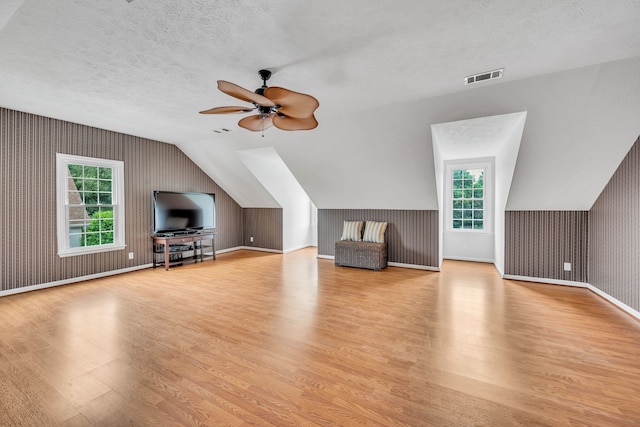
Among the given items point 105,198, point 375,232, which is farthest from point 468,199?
point 105,198

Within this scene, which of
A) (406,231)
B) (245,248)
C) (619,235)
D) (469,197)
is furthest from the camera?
(245,248)

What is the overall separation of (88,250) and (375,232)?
5464mm

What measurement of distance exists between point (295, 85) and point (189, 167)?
4511 mm

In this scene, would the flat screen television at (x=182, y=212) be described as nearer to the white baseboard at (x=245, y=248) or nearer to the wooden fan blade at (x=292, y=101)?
the white baseboard at (x=245, y=248)

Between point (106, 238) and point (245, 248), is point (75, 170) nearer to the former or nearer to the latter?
point (106, 238)

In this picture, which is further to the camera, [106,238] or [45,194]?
[106,238]

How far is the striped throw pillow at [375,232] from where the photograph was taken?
19.0 feet

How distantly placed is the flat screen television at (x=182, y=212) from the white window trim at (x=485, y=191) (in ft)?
19.1

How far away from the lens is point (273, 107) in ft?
8.18

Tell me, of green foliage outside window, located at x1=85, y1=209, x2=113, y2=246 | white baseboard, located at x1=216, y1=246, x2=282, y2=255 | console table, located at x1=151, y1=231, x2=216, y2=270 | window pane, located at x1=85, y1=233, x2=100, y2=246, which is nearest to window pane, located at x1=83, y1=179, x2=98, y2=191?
green foliage outside window, located at x1=85, y1=209, x2=113, y2=246

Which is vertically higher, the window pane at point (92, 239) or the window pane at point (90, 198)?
the window pane at point (90, 198)

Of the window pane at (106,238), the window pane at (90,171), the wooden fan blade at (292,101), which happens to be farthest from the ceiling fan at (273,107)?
the window pane at (106,238)

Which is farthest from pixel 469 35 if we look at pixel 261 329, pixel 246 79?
pixel 261 329

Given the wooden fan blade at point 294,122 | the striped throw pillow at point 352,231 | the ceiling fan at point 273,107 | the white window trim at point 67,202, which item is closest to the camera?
the ceiling fan at point 273,107
